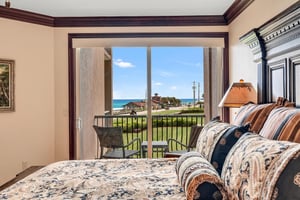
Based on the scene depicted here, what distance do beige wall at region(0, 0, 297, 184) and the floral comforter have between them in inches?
81.6

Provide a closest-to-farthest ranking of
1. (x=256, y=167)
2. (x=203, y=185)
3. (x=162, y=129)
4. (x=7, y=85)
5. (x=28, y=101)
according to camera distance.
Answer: (x=256, y=167)
(x=203, y=185)
(x=7, y=85)
(x=28, y=101)
(x=162, y=129)

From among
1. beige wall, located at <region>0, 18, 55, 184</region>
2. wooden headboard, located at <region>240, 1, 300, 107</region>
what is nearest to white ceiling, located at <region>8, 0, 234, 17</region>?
beige wall, located at <region>0, 18, 55, 184</region>

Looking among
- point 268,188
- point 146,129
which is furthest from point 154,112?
point 268,188

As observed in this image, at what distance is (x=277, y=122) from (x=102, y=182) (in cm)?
118

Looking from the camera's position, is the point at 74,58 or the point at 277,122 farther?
the point at 74,58

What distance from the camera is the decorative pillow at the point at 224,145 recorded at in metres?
1.87

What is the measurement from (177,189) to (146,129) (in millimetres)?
3059

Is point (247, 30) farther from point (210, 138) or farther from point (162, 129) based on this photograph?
point (162, 129)

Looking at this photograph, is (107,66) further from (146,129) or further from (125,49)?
(146,129)

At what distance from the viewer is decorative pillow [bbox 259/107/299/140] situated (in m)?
1.81

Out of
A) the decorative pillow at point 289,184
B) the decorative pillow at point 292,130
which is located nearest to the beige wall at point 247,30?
the decorative pillow at point 292,130

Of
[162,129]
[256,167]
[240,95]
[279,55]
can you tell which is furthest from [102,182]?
[162,129]

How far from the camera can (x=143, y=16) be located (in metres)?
4.69

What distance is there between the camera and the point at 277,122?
1.90m
